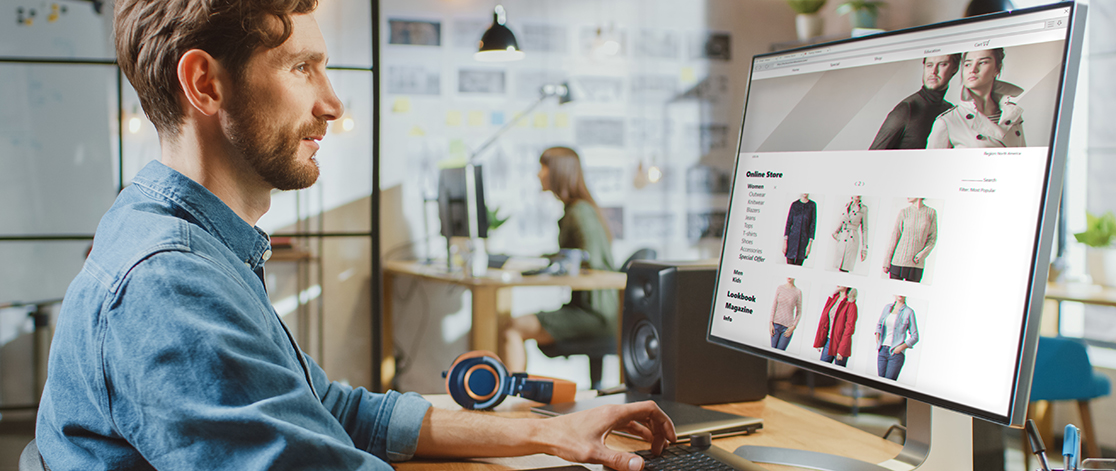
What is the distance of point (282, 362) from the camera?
2.23 ft

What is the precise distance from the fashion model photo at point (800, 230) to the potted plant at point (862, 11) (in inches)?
143

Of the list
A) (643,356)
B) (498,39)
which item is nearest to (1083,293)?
(643,356)

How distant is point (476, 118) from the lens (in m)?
4.23

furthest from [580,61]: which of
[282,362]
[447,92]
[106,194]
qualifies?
[282,362]

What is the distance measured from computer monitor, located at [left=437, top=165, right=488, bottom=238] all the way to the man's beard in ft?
8.32

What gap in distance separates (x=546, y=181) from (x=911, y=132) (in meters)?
3.18

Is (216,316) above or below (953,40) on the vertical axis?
below

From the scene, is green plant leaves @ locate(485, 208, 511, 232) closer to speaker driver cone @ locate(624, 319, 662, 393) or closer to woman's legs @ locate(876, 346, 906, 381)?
speaker driver cone @ locate(624, 319, 662, 393)

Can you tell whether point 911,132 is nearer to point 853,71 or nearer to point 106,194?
point 853,71

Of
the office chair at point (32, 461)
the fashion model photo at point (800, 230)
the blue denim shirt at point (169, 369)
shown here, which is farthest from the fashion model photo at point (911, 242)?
the office chair at point (32, 461)

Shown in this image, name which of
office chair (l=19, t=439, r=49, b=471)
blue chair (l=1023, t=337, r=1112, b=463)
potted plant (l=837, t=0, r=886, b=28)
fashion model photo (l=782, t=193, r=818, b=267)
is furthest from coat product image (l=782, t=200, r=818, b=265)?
potted plant (l=837, t=0, r=886, b=28)

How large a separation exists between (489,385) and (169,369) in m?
0.64

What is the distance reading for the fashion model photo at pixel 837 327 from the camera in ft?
2.75

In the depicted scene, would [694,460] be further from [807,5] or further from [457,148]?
[807,5]
